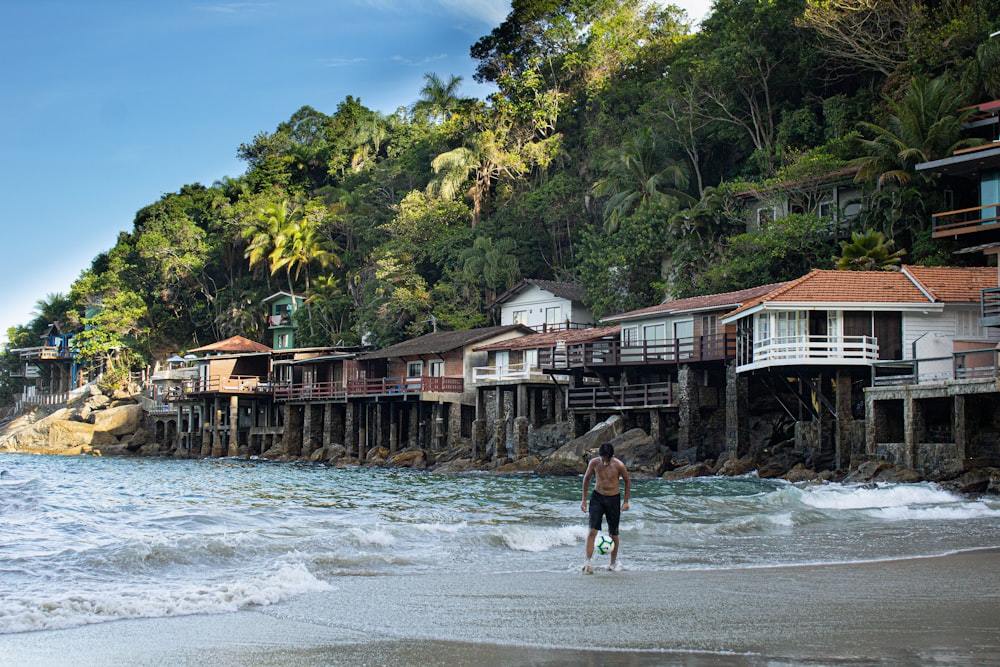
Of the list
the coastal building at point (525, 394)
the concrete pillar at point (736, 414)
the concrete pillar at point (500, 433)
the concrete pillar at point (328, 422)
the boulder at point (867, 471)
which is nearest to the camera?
the boulder at point (867, 471)

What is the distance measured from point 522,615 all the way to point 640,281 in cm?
4255

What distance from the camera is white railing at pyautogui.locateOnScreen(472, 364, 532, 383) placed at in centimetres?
4777

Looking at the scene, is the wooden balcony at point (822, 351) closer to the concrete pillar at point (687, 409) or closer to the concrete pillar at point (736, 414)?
the concrete pillar at point (736, 414)

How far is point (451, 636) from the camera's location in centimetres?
963

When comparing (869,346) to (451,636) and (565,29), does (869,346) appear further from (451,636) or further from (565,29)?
(565,29)

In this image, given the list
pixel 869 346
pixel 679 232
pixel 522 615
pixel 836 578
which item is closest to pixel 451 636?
pixel 522 615

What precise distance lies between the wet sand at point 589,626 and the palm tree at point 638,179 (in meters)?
43.4

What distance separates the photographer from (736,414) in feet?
120

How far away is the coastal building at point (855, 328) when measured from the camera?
1265 inches

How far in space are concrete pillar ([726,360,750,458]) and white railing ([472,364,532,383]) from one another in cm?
1239

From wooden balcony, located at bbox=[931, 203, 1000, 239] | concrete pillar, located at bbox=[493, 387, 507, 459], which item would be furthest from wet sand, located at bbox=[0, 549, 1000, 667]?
concrete pillar, located at bbox=[493, 387, 507, 459]

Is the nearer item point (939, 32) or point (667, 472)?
point (667, 472)

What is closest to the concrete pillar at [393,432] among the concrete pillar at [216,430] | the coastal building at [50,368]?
the concrete pillar at [216,430]

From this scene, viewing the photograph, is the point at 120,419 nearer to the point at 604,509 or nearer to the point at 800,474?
the point at 800,474
